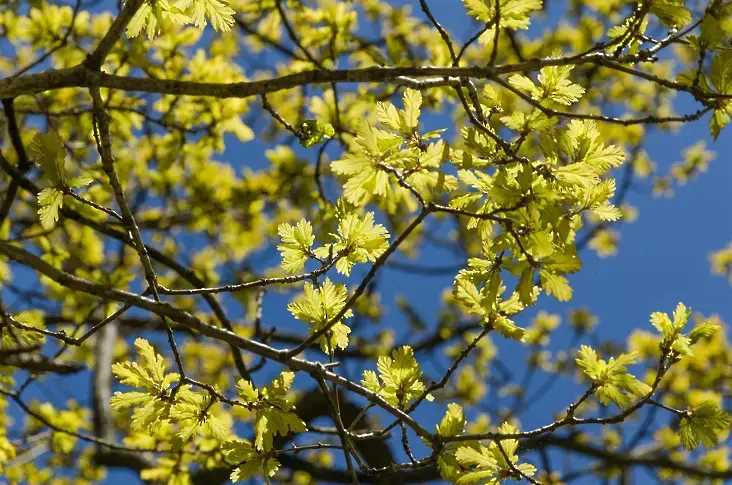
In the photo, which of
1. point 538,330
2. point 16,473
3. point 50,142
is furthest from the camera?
point 538,330

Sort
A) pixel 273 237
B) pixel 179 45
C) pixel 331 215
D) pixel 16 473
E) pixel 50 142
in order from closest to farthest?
pixel 50 142
pixel 331 215
pixel 179 45
pixel 16 473
pixel 273 237

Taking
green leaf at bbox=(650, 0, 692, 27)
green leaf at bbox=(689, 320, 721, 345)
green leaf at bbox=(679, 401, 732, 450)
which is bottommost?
green leaf at bbox=(679, 401, 732, 450)

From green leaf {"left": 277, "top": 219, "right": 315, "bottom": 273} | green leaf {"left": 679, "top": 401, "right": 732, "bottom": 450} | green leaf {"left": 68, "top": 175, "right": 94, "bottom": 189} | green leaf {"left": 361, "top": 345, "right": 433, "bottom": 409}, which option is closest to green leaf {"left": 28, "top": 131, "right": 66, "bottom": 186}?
green leaf {"left": 68, "top": 175, "right": 94, "bottom": 189}

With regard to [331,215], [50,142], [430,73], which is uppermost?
[331,215]

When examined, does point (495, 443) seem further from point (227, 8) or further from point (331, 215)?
point (331, 215)

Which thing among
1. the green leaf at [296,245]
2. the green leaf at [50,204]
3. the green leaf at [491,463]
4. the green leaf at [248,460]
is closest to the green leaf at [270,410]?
the green leaf at [248,460]

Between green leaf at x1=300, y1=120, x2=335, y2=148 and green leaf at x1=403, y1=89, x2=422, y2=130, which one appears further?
green leaf at x1=300, y1=120, x2=335, y2=148

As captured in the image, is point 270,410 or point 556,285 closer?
point 556,285

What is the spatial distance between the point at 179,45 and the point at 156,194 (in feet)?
6.36

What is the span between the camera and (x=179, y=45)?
140 inches

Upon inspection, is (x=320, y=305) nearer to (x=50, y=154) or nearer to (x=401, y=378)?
(x=401, y=378)

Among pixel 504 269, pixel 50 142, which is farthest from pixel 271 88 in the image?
pixel 504 269

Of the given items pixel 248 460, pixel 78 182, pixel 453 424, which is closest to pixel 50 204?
pixel 78 182

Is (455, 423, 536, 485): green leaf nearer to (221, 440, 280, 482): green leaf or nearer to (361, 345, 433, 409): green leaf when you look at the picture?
(361, 345, 433, 409): green leaf
